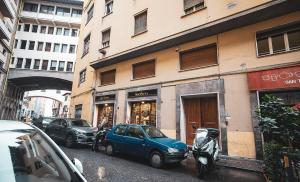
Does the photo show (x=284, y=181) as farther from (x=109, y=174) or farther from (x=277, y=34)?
(x=277, y=34)

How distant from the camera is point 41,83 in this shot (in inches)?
1339

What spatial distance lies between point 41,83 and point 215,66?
32.2m

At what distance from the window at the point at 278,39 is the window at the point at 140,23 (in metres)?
7.67

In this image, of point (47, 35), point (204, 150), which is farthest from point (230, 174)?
point (47, 35)

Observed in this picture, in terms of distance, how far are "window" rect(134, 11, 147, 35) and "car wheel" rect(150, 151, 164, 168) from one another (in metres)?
9.34

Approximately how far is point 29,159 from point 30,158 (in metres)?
0.03

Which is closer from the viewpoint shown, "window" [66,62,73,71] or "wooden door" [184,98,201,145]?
"wooden door" [184,98,201,145]

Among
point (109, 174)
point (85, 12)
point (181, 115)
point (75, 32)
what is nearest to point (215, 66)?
point (181, 115)

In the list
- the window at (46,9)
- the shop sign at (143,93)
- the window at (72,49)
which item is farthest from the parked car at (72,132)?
the window at (46,9)

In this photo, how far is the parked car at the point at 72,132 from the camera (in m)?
10.8

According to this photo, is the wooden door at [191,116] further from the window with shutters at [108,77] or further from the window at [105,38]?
the window at [105,38]

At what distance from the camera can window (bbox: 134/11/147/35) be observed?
14432 millimetres

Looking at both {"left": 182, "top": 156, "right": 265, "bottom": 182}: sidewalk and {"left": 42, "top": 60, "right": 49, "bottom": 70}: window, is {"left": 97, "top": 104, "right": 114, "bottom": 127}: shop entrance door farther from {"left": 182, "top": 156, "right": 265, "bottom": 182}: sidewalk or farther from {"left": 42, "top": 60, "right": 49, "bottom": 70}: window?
{"left": 42, "top": 60, "right": 49, "bottom": 70}: window

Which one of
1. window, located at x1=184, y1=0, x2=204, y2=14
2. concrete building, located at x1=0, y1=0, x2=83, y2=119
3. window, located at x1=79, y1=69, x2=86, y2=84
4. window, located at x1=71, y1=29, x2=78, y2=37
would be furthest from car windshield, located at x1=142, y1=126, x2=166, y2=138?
window, located at x1=71, y1=29, x2=78, y2=37
